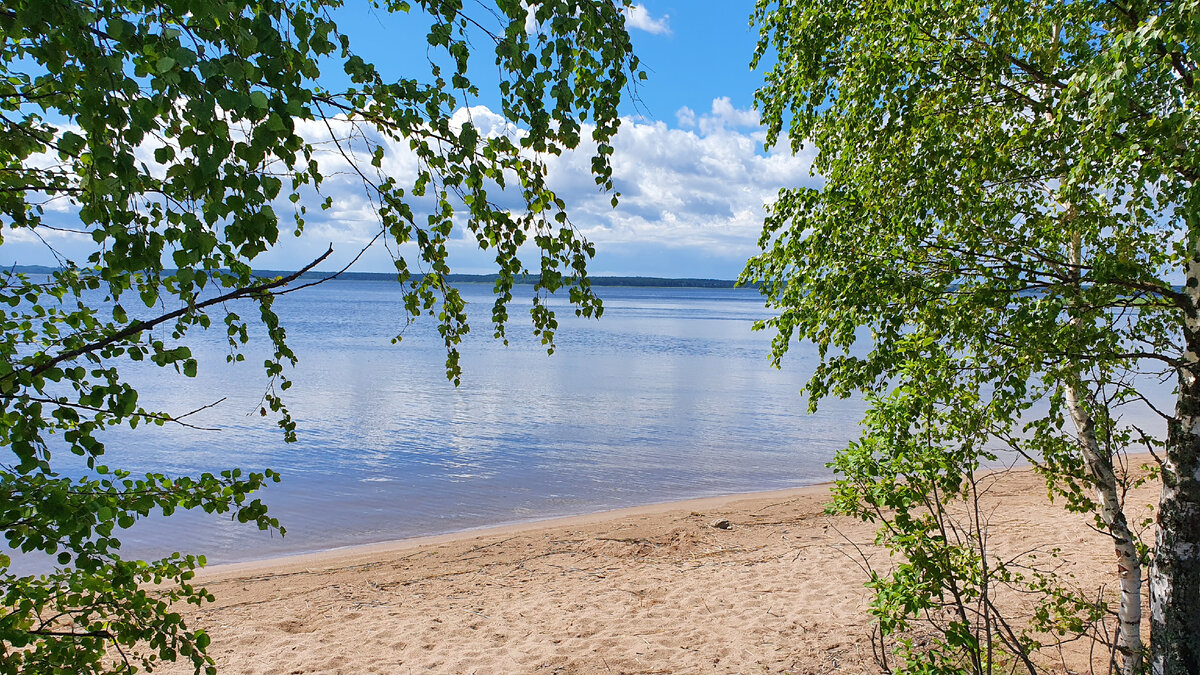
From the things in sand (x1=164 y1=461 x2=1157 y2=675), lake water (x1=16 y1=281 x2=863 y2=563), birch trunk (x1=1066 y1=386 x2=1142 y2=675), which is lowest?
lake water (x1=16 y1=281 x2=863 y2=563)

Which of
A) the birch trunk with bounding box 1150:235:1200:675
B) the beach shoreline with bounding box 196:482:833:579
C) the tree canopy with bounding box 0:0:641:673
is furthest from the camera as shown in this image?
the beach shoreline with bounding box 196:482:833:579

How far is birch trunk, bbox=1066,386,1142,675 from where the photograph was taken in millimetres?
5309

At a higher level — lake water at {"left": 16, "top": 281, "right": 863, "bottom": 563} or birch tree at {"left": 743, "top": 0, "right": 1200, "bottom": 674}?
birch tree at {"left": 743, "top": 0, "right": 1200, "bottom": 674}

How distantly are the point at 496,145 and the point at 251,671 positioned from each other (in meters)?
6.67

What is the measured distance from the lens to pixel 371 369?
36781 mm

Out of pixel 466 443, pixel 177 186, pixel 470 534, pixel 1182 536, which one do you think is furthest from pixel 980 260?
pixel 466 443

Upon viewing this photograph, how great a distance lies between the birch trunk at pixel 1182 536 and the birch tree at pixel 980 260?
10 millimetres

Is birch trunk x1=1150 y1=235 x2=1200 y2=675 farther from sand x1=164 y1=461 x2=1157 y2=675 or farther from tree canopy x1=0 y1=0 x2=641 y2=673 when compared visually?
tree canopy x1=0 y1=0 x2=641 y2=673

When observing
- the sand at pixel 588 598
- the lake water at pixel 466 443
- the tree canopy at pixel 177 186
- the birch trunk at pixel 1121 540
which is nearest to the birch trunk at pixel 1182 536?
the birch trunk at pixel 1121 540

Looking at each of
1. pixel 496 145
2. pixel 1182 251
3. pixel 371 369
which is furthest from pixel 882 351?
pixel 371 369

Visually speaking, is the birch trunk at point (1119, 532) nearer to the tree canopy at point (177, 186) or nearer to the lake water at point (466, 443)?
the tree canopy at point (177, 186)

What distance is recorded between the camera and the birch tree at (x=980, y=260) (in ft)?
14.8

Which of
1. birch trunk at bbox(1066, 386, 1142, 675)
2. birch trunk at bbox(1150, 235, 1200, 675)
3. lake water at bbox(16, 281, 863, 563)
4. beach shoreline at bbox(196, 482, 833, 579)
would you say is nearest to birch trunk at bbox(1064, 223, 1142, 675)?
birch trunk at bbox(1066, 386, 1142, 675)

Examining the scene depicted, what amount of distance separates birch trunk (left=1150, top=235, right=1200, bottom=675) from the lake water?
7.00m
